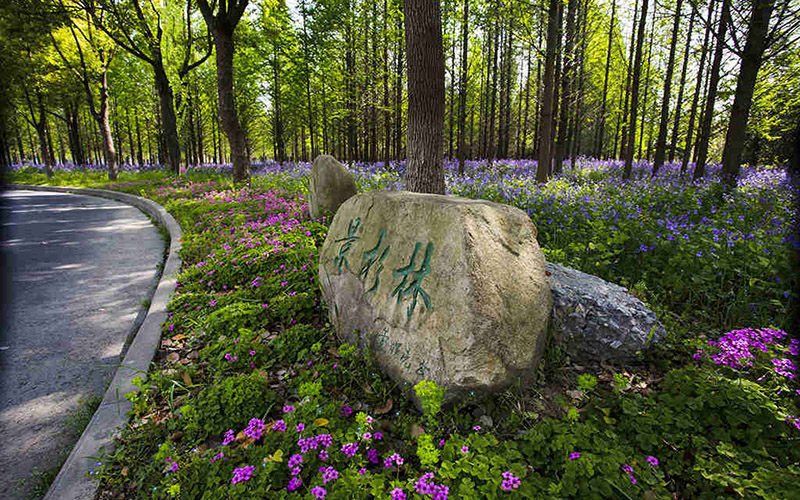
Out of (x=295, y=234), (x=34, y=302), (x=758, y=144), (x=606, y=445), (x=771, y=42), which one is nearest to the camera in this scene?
(x=606, y=445)

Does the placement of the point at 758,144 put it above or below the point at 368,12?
below

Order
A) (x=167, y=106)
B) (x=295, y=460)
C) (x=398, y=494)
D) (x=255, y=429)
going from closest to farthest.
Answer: (x=398, y=494) < (x=295, y=460) < (x=255, y=429) < (x=167, y=106)

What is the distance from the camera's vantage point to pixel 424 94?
4.77 metres

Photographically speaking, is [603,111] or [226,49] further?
[603,111]

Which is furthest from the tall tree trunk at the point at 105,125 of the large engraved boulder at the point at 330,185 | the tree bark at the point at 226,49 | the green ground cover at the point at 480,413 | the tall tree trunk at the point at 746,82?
the tall tree trunk at the point at 746,82

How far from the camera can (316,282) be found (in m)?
4.12

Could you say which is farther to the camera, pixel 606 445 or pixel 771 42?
pixel 771 42

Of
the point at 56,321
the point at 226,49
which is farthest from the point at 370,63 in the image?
the point at 56,321

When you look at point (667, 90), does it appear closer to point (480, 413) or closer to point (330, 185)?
point (330, 185)

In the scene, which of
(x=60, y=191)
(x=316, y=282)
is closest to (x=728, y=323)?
(x=316, y=282)

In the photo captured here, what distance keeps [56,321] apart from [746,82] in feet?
39.7

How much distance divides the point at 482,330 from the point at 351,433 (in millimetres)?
985

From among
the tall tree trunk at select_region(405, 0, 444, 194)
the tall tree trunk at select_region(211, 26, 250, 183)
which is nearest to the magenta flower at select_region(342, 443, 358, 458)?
the tall tree trunk at select_region(405, 0, 444, 194)

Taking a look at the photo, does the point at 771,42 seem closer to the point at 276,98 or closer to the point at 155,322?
the point at 155,322
